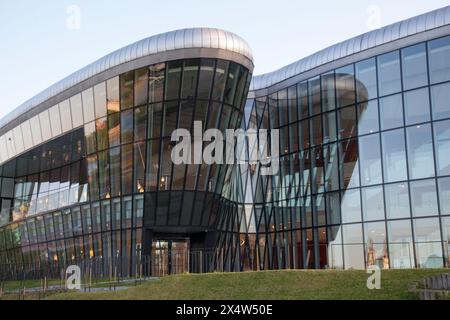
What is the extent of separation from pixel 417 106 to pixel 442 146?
107 inches

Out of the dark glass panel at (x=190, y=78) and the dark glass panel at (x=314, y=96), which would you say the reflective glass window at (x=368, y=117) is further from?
the dark glass panel at (x=190, y=78)

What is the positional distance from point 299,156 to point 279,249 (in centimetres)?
629

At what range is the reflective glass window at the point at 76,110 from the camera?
36.7 m

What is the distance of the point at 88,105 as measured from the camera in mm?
36000

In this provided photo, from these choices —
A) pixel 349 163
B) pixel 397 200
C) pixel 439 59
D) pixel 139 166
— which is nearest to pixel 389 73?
pixel 439 59

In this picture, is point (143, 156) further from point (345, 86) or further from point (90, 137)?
point (345, 86)

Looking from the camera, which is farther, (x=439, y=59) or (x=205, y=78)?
(x=439, y=59)

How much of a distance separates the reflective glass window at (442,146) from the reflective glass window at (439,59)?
98.5 inches

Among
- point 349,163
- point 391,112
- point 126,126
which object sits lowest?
point 349,163

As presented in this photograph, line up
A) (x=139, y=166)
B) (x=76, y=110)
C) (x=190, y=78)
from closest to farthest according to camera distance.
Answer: (x=190, y=78) < (x=139, y=166) < (x=76, y=110)

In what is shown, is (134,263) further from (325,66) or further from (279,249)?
(325,66)

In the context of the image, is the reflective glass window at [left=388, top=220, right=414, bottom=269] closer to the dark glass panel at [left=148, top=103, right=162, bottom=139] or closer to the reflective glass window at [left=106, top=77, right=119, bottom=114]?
the dark glass panel at [left=148, top=103, right=162, bottom=139]

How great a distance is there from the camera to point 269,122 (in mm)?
43031

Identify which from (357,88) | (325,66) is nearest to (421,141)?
(357,88)
